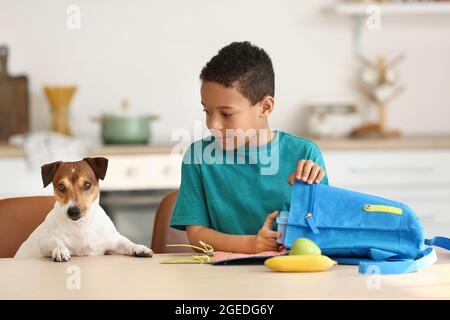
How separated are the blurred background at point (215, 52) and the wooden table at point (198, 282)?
2262mm

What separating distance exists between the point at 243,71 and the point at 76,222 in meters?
0.46

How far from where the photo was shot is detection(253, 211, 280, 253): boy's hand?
5.31 ft

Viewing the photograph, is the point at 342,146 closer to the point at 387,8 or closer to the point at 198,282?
the point at 387,8

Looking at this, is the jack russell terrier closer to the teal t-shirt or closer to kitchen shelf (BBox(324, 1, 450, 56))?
the teal t-shirt

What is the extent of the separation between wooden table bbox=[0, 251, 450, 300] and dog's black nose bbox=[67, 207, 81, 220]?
0.29 ft

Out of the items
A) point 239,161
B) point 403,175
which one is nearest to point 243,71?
point 239,161

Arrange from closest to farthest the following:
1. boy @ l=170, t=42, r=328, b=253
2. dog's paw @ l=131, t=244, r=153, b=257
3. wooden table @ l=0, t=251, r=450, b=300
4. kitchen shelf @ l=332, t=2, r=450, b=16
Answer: wooden table @ l=0, t=251, r=450, b=300
dog's paw @ l=131, t=244, r=153, b=257
boy @ l=170, t=42, r=328, b=253
kitchen shelf @ l=332, t=2, r=450, b=16

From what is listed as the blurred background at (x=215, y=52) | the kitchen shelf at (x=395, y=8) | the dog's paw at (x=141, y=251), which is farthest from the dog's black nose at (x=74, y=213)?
the kitchen shelf at (x=395, y=8)

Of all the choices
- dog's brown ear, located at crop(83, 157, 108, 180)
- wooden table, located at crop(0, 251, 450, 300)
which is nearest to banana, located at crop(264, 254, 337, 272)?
wooden table, located at crop(0, 251, 450, 300)

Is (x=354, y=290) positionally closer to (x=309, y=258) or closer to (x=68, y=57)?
(x=309, y=258)

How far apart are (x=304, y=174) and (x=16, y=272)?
0.54 metres

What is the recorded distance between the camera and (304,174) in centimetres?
157

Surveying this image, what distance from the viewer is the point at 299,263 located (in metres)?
1.46
